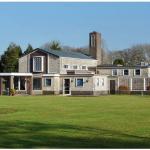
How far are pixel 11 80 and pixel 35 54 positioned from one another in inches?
214

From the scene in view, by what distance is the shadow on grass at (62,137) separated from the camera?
1263 centimetres

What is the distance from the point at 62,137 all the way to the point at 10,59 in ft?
234

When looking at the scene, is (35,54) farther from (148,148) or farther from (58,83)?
(148,148)

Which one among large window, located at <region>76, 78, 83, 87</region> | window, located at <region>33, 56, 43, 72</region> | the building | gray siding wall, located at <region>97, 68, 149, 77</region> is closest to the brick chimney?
the building

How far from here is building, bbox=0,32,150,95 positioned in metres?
64.5

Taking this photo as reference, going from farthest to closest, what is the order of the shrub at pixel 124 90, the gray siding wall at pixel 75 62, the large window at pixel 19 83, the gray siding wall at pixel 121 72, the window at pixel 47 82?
1. the gray siding wall at pixel 121 72
2. the shrub at pixel 124 90
3. the large window at pixel 19 83
4. the gray siding wall at pixel 75 62
5. the window at pixel 47 82

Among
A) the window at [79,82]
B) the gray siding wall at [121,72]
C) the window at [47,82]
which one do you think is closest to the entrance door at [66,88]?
the window at [79,82]

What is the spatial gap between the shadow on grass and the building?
46.1 meters

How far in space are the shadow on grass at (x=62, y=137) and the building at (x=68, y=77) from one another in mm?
46101

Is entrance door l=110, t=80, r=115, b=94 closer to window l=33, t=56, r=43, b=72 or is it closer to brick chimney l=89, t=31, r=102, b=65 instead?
brick chimney l=89, t=31, r=102, b=65

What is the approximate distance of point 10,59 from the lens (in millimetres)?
84812

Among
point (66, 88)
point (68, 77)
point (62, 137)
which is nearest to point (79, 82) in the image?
point (68, 77)

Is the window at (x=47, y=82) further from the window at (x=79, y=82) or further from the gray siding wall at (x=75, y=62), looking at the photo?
the window at (x=79, y=82)

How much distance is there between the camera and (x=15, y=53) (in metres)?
86.2
